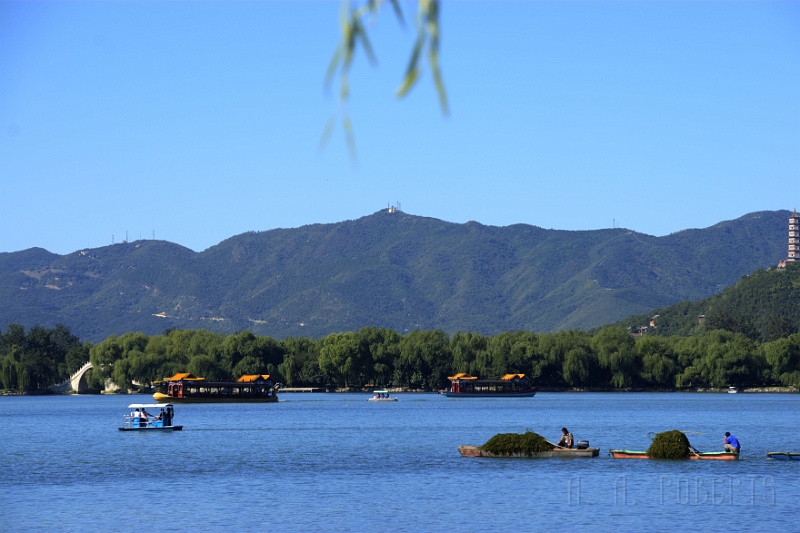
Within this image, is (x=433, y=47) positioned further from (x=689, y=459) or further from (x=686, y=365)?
(x=686, y=365)

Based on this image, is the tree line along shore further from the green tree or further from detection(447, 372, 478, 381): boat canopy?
detection(447, 372, 478, 381): boat canopy

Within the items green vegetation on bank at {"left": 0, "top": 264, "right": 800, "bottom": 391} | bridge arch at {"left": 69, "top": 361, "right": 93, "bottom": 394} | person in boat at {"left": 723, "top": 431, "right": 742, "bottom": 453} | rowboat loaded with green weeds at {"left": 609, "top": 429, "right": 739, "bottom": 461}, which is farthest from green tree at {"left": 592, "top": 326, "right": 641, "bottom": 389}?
rowboat loaded with green weeds at {"left": 609, "top": 429, "right": 739, "bottom": 461}

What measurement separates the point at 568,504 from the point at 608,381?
134926mm

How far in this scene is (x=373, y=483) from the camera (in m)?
49.6

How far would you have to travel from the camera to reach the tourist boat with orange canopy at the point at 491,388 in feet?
535

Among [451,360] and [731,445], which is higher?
[451,360]

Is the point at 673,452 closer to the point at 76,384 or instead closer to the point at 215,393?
the point at 215,393

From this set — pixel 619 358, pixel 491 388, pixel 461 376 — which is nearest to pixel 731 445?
pixel 619 358

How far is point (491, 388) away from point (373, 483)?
12002 centimetres

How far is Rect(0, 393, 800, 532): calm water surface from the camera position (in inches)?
1515

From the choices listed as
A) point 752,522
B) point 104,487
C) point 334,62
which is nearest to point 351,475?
point 104,487

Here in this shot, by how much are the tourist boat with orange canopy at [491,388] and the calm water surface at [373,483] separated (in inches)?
2783

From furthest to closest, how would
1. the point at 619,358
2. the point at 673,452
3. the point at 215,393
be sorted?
1. the point at 619,358
2. the point at 215,393
3. the point at 673,452

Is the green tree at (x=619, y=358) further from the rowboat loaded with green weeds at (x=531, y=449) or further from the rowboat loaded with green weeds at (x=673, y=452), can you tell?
the rowboat loaded with green weeds at (x=673, y=452)
